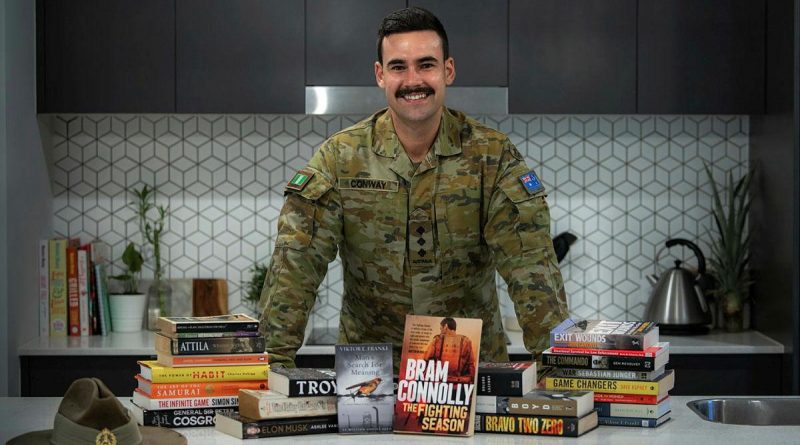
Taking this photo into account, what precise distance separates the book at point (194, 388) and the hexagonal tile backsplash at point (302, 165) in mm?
2084

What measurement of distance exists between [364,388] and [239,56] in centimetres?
216

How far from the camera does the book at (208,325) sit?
2133 millimetres

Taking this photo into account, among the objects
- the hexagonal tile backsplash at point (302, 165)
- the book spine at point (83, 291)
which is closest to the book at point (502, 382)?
the hexagonal tile backsplash at point (302, 165)

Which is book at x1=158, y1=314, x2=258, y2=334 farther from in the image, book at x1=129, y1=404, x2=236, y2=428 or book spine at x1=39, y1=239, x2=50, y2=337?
book spine at x1=39, y1=239, x2=50, y2=337

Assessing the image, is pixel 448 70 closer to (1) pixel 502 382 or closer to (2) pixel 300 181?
(2) pixel 300 181

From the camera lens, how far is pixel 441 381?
204 centimetres

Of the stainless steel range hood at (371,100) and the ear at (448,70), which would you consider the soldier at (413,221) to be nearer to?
the ear at (448,70)

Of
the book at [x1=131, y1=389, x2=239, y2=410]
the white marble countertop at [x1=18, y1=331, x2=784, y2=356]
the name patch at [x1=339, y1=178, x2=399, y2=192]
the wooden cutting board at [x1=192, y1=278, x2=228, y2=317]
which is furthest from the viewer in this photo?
the wooden cutting board at [x1=192, y1=278, x2=228, y2=317]

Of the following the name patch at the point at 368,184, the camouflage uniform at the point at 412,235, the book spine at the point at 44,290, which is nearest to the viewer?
the camouflage uniform at the point at 412,235

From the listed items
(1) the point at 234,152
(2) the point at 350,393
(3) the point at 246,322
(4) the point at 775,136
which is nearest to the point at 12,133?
(1) the point at 234,152

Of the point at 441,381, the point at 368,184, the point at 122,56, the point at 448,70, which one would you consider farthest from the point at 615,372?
the point at 122,56

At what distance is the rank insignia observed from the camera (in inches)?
105

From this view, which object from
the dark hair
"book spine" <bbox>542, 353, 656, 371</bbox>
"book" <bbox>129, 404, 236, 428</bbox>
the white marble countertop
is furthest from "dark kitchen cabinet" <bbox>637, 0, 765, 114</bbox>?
"book" <bbox>129, 404, 236, 428</bbox>

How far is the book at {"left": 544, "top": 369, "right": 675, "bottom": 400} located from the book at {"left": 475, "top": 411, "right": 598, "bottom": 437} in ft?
0.26
